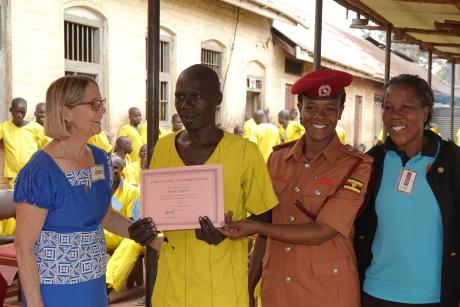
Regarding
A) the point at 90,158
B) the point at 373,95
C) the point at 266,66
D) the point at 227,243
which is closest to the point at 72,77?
the point at 90,158

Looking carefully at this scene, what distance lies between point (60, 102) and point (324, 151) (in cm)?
105

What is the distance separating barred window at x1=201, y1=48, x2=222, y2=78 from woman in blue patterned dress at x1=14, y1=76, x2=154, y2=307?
9.50 m

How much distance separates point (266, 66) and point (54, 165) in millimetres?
12033

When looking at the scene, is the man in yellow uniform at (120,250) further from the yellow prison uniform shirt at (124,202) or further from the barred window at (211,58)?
the barred window at (211,58)

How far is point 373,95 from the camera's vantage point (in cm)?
2127

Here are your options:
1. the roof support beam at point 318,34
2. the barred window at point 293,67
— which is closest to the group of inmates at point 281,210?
the roof support beam at point 318,34

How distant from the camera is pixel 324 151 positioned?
236cm

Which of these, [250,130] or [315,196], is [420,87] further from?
[250,130]

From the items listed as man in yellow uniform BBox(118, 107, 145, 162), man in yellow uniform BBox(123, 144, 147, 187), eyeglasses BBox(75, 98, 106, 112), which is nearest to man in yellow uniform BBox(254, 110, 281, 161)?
man in yellow uniform BBox(118, 107, 145, 162)

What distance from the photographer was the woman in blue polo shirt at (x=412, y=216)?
232cm

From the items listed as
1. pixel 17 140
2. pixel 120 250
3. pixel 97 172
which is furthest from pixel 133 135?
pixel 97 172

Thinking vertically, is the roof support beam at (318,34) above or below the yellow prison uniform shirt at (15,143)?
above

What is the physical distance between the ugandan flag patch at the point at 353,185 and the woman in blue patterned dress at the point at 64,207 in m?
1.00

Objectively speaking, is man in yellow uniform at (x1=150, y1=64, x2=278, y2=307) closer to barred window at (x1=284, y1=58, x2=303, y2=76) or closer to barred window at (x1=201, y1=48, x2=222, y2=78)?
barred window at (x1=201, y1=48, x2=222, y2=78)
